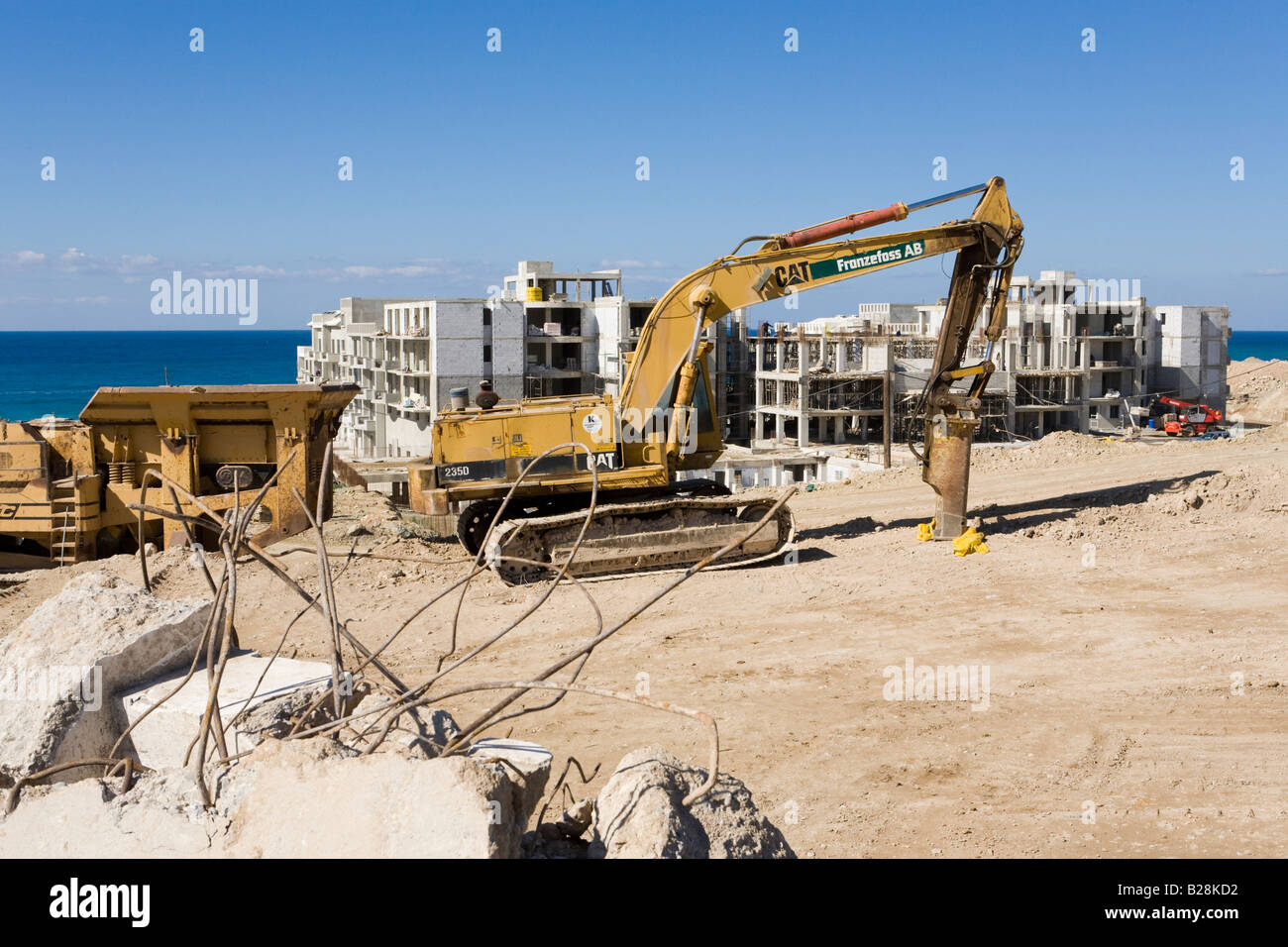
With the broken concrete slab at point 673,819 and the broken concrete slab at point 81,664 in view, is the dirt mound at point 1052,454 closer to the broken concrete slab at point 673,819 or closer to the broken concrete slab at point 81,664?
the broken concrete slab at point 81,664

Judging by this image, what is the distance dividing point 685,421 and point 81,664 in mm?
10127

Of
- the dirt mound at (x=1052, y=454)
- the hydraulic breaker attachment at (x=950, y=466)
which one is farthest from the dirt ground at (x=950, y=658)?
the dirt mound at (x=1052, y=454)

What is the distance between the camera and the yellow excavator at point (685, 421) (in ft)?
48.8

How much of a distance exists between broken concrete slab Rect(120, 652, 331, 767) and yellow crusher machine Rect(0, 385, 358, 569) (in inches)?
349

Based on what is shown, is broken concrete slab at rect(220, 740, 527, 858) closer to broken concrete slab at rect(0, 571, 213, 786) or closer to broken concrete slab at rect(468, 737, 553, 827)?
broken concrete slab at rect(468, 737, 553, 827)

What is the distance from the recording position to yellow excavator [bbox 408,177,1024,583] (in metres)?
14.9

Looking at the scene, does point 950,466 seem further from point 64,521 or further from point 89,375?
point 89,375

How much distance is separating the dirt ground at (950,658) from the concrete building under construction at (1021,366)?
43.6m

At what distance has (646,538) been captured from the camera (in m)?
14.5

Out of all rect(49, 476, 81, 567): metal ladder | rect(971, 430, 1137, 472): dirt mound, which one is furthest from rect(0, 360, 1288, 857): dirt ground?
rect(971, 430, 1137, 472): dirt mound

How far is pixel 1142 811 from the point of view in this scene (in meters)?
7.31

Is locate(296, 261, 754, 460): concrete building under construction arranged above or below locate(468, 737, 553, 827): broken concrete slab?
above

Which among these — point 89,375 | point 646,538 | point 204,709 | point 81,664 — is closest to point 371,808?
point 204,709

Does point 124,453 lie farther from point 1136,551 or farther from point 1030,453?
point 1030,453
